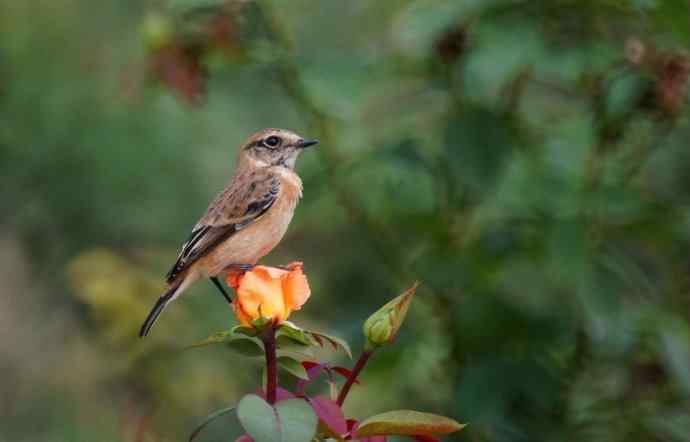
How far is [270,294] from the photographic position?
5.94ft

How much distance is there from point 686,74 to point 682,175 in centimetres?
181

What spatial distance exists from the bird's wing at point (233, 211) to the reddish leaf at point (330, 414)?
1684mm

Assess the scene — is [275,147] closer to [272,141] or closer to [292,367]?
[272,141]

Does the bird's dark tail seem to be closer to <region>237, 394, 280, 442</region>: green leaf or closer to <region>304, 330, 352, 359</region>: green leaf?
<region>304, 330, 352, 359</region>: green leaf

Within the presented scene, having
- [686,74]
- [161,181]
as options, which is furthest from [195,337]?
[686,74]

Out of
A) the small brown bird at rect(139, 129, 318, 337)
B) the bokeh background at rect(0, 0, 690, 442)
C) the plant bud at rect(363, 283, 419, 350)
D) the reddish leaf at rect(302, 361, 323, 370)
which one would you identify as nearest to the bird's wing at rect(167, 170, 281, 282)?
the small brown bird at rect(139, 129, 318, 337)

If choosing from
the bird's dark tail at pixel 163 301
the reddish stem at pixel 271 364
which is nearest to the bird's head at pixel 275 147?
the bird's dark tail at pixel 163 301

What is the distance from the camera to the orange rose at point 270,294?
179 cm

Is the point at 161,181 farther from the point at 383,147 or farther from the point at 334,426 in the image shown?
the point at 334,426

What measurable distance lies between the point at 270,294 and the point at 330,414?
0.73 feet

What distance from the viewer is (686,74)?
365cm

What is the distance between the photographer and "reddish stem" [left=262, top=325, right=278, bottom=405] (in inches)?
67.1

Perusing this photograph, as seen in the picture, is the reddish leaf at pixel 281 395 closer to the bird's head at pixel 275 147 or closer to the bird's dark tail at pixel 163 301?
the bird's dark tail at pixel 163 301

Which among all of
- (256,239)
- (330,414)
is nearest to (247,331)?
(330,414)
